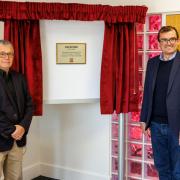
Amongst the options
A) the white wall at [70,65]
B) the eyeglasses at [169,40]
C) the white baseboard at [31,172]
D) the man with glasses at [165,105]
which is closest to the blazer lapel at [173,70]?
the man with glasses at [165,105]

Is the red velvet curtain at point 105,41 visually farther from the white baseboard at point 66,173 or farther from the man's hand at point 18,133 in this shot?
the white baseboard at point 66,173

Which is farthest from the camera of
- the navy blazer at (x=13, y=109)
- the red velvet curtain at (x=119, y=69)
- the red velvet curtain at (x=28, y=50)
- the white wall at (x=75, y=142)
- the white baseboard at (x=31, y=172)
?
the white baseboard at (x=31, y=172)

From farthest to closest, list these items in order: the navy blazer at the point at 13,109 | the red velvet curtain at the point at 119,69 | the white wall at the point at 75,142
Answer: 1. the white wall at the point at 75,142
2. the red velvet curtain at the point at 119,69
3. the navy blazer at the point at 13,109

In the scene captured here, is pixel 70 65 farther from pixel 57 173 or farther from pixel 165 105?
pixel 57 173

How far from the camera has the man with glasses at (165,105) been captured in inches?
83.6

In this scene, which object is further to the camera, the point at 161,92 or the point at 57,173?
the point at 57,173

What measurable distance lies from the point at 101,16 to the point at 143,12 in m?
0.34

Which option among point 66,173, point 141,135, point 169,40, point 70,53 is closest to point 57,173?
point 66,173

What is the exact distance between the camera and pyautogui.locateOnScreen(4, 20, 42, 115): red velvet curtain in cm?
232

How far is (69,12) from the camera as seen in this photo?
2334 millimetres

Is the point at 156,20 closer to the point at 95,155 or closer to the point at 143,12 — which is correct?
the point at 143,12

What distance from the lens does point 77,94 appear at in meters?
2.50

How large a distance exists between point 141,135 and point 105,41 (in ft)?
3.14

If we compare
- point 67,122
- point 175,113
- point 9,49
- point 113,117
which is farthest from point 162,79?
point 67,122
